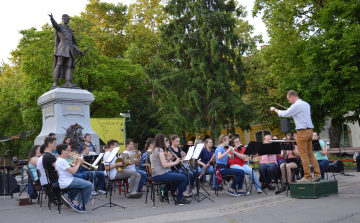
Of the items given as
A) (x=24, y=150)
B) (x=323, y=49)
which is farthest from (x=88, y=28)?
(x=323, y=49)

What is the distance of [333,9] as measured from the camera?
2155 centimetres

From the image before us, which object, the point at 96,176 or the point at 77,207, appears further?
the point at 96,176

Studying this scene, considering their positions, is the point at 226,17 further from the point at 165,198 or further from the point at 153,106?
the point at 165,198

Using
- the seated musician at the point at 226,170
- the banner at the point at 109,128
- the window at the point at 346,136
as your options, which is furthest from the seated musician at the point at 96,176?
the window at the point at 346,136

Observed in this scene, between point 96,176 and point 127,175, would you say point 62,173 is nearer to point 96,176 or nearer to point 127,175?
point 127,175

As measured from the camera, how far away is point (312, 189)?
7828 mm

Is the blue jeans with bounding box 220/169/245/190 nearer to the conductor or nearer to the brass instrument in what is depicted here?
the conductor

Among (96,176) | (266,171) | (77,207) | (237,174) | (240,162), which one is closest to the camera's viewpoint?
(77,207)

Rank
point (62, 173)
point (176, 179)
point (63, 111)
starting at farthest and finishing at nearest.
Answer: point (63, 111)
point (176, 179)
point (62, 173)

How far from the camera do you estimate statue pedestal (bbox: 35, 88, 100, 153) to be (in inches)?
501

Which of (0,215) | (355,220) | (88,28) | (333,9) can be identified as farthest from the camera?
(88,28)

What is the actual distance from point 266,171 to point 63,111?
284 inches

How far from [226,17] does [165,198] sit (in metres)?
19.4

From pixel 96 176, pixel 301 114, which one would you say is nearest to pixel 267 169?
pixel 301 114
